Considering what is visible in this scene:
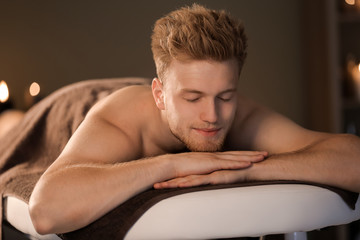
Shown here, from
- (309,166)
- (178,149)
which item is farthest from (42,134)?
(309,166)

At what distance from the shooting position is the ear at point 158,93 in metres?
1.60

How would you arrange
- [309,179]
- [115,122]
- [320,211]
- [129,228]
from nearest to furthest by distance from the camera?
[129,228]
[320,211]
[309,179]
[115,122]

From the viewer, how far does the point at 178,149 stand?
1.78 metres

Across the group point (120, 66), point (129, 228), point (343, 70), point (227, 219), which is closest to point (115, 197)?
point (129, 228)

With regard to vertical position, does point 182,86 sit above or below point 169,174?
above

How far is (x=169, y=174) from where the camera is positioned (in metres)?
1.25

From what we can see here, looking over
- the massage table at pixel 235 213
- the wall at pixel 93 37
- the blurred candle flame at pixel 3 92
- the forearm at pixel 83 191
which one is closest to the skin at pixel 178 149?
the forearm at pixel 83 191

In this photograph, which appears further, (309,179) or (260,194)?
(309,179)

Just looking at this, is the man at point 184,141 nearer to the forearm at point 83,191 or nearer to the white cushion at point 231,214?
the forearm at point 83,191

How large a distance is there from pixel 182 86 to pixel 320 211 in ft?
1.61

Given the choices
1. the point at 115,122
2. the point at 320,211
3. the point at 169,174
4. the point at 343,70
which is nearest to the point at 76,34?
the point at 343,70

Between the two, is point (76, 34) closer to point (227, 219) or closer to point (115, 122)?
point (115, 122)

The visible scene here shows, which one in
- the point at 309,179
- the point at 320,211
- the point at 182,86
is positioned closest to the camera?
the point at 320,211

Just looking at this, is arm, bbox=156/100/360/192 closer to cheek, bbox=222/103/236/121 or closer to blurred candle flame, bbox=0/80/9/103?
cheek, bbox=222/103/236/121
